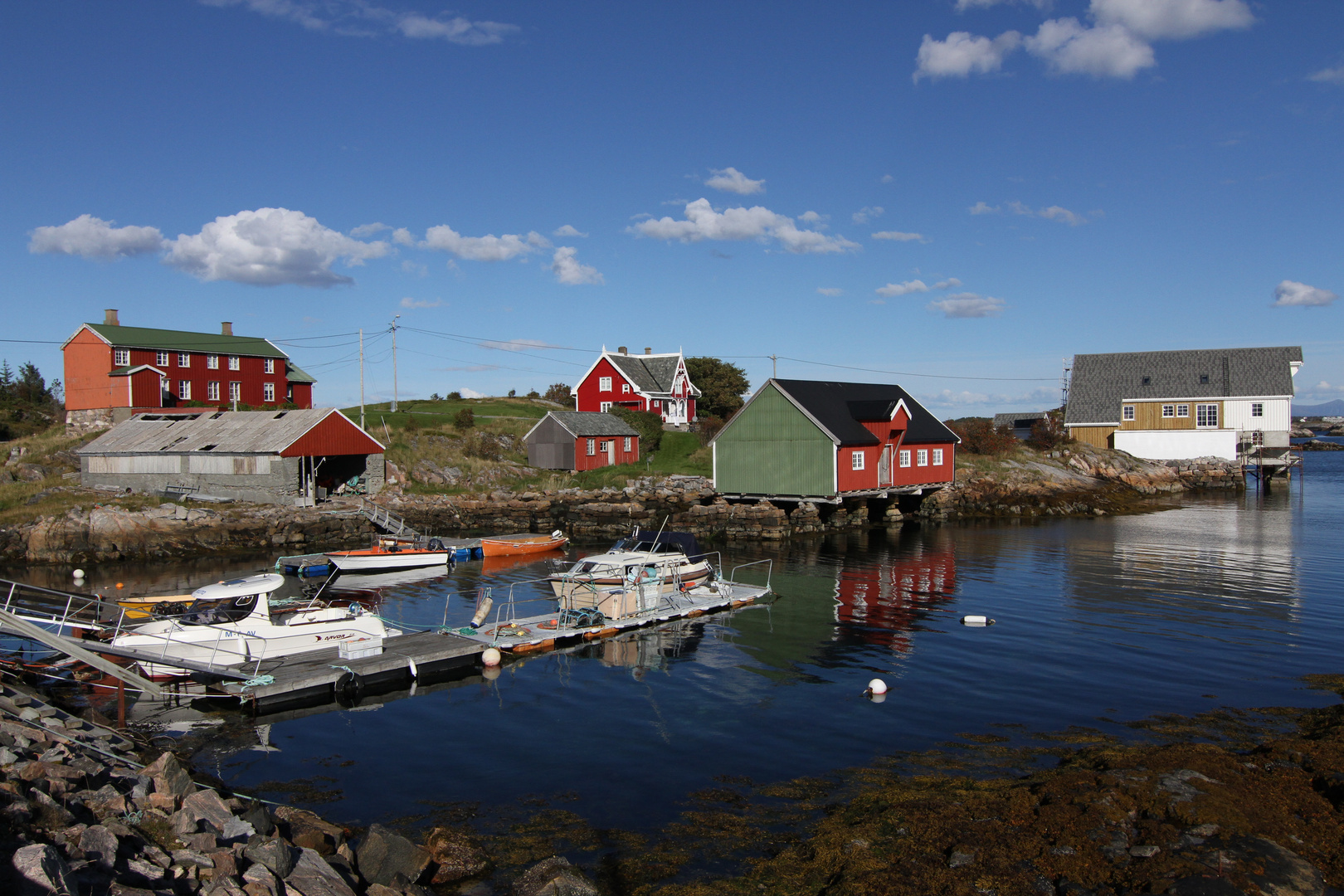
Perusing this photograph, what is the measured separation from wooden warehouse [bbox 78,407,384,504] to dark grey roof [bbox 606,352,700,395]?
86.5 feet

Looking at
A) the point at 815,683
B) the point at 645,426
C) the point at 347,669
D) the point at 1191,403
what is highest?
the point at 1191,403

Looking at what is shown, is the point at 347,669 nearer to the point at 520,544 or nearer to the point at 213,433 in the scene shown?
the point at 520,544

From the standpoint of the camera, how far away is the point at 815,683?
20.4 metres

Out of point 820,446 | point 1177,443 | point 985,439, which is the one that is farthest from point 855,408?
point 1177,443

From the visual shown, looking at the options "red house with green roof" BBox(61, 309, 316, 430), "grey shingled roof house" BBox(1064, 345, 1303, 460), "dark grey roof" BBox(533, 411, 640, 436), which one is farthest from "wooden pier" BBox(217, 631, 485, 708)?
"grey shingled roof house" BBox(1064, 345, 1303, 460)

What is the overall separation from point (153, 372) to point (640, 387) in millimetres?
37505

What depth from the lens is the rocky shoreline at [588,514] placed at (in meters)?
41.7

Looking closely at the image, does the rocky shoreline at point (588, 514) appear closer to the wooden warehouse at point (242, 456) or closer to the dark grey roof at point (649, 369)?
the wooden warehouse at point (242, 456)

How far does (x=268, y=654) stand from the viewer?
20.9m

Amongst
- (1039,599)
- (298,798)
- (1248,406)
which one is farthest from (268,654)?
(1248,406)

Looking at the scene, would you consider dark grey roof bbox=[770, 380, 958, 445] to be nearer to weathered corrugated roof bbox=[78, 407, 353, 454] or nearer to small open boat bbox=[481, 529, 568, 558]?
small open boat bbox=[481, 529, 568, 558]

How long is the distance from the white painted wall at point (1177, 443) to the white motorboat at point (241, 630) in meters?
73.5

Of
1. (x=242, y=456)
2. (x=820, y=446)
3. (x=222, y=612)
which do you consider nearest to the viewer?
(x=222, y=612)

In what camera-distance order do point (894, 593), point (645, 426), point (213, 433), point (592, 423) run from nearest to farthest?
point (894, 593) < point (213, 433) < point (592, 423) < point (645, 426)
